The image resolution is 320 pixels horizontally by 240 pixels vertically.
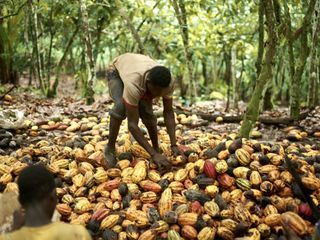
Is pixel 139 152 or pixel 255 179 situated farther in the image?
pixel 139 152

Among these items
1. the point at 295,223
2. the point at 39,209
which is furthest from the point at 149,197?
the point at 39,209

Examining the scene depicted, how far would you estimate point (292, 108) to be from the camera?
5.84 metres

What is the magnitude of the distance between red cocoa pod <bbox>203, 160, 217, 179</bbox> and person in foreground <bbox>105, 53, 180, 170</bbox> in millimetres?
304

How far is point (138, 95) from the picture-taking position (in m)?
3.44

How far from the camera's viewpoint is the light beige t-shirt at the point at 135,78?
3.44 m

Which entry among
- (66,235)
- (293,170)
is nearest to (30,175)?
(66,235)

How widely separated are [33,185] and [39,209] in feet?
0.34

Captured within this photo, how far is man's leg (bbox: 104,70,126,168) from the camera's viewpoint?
377cm

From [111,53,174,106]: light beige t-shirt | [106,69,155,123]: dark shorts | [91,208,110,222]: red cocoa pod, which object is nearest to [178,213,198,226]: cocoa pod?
[91,208,110,222]: red cocoa pod

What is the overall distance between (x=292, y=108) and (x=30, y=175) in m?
4.61

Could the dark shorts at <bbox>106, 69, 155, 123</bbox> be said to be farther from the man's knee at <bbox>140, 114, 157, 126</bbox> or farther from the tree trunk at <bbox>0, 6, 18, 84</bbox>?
the tree trunk at <bbox>0, 6, 18, 84</bbox>

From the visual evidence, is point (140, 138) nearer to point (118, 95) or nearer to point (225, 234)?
point (118, 95)

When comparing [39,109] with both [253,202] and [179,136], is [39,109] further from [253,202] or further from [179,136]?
[253,202]

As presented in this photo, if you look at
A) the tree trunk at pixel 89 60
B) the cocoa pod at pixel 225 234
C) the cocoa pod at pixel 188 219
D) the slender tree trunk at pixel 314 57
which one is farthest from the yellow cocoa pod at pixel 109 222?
the tree trunk at pixel 89 60
